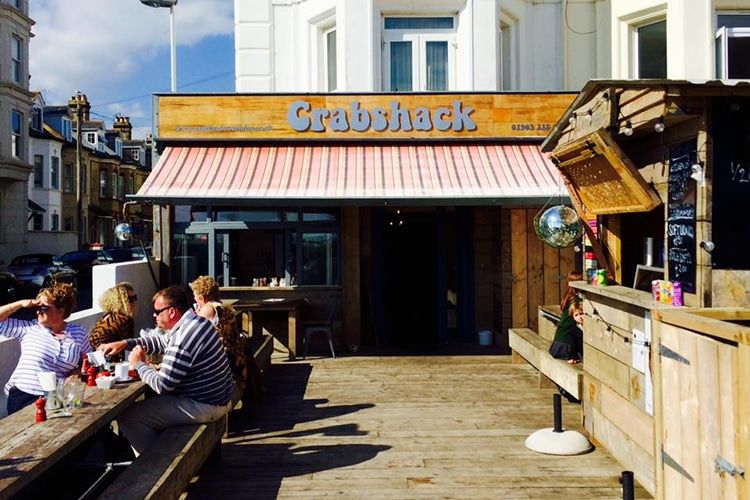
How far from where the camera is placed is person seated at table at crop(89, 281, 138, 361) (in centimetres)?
646

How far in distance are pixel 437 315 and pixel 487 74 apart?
419 cm

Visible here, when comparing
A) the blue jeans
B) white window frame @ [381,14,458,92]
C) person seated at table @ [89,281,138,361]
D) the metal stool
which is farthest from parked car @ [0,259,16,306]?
the blue jeans

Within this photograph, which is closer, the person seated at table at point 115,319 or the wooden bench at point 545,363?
the person seated at table at point 115,319

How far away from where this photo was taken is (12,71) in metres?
31.5

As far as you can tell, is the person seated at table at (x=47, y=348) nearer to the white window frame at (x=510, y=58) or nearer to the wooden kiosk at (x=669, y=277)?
the wooden kiosk at (x=669, y=277)

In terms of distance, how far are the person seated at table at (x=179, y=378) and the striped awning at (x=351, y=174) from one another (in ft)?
14.1

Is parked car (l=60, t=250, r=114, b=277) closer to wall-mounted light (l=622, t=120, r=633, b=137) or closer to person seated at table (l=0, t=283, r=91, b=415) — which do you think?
person seated at table (l=0, t=283, r=91, b=415)

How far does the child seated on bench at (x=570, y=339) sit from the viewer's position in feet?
24.5

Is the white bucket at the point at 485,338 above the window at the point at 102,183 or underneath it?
underneath

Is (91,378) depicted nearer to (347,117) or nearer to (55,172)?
(347,117)

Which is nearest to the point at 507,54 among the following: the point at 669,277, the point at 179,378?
the point at 669,277

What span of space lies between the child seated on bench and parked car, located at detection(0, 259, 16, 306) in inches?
740

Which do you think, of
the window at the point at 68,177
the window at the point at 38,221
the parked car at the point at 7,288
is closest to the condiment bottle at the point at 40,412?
the parked car at the point at 7,288

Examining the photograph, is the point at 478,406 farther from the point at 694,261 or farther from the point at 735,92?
the point at 735,92
